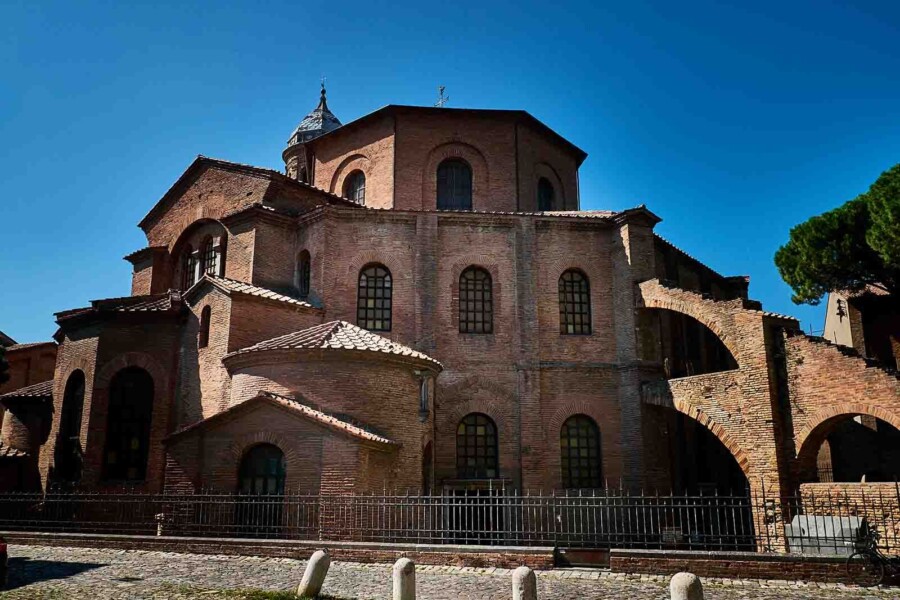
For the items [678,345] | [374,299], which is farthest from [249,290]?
[678,345]

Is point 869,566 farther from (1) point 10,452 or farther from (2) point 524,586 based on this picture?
(1) point 10,452

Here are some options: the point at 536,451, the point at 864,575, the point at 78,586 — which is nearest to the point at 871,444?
the point at 536,451

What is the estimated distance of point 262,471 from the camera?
14664mm

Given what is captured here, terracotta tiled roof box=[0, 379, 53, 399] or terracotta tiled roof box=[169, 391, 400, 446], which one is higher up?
terracotta tiled roof box=[0, 379, 53, 399]

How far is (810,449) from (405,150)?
47.2 ft

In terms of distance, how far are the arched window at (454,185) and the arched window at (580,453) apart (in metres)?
7.96

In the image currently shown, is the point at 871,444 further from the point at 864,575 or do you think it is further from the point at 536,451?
the point at 864,575

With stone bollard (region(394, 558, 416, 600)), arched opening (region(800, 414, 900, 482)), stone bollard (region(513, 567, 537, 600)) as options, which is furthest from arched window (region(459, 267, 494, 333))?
stone bollard (region(513, 567, 537, 600))

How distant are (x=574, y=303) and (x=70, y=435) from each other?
13754 mm

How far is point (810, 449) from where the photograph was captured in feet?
54.3

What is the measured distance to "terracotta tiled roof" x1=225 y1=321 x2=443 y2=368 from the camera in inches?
621

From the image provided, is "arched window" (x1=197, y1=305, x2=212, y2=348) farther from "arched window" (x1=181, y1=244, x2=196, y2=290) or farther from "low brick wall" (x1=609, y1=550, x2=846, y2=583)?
"low brick wall" (x1=609, y1=550, x2=846, y2=583)

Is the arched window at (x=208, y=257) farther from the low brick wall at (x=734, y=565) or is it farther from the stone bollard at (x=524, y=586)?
the stone bollard at (x=524, y=586)

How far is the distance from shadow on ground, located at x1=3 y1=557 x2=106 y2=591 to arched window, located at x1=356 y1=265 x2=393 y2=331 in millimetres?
9710
